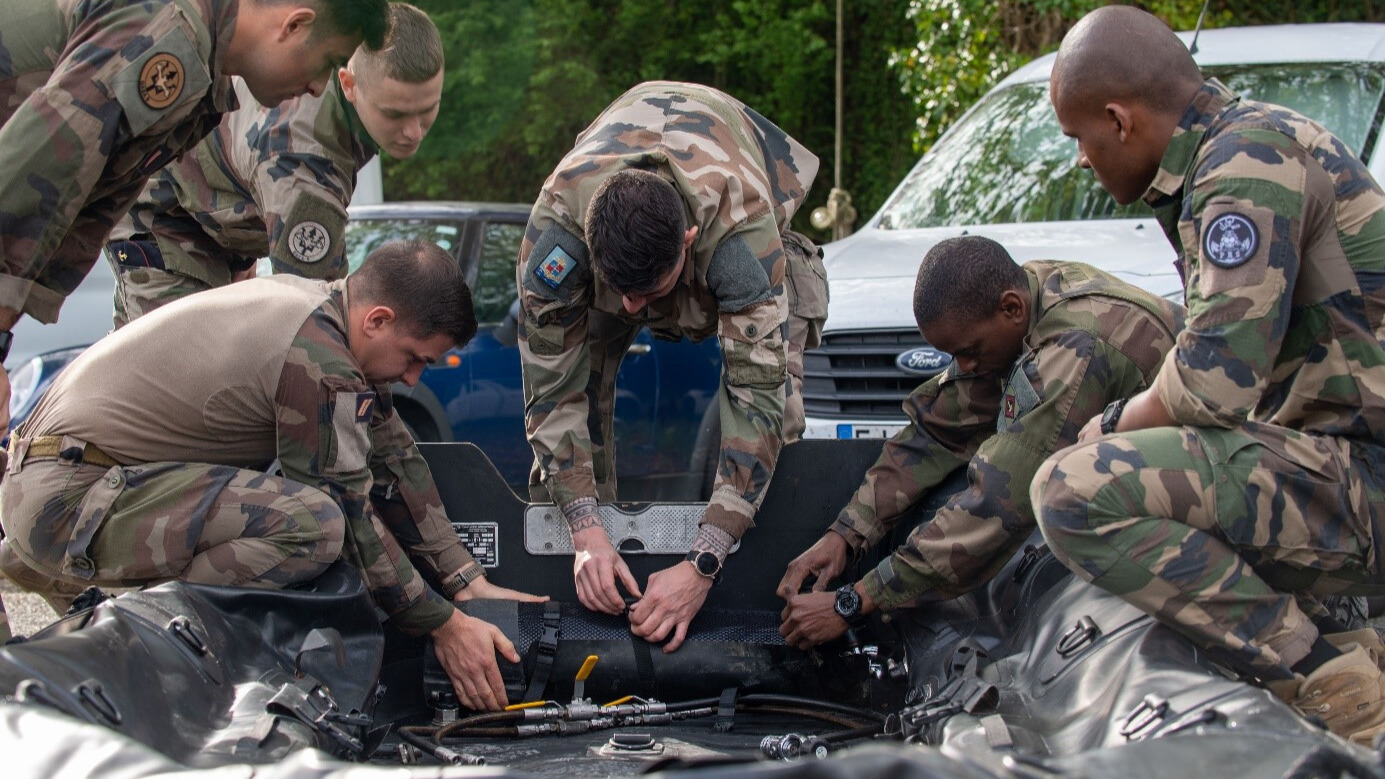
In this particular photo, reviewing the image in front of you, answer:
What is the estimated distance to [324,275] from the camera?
3.94 meters

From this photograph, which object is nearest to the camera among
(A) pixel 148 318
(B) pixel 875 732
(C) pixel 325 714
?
(C) pixel 325 714

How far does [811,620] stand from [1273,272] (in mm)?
1455

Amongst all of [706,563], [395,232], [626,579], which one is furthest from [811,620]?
[395,232]

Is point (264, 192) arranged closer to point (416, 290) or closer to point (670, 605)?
point (416, 290)

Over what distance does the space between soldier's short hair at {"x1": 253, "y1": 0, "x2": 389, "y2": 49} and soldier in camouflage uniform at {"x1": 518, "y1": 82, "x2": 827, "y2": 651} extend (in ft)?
2.14

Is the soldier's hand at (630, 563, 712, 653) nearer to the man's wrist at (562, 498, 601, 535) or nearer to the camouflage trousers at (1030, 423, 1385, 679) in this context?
the man's wrist at (562, 498, 601, 535)

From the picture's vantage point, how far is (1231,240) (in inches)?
96.0

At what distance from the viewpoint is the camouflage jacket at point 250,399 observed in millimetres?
3047

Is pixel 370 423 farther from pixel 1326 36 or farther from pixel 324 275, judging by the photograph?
pixel 1326 36

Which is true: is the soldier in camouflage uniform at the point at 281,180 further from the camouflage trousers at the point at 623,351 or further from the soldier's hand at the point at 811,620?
the soldier's hand at the point at 811,620

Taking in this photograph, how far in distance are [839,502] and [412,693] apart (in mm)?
1223

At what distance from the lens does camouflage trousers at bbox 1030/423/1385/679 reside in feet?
8.21

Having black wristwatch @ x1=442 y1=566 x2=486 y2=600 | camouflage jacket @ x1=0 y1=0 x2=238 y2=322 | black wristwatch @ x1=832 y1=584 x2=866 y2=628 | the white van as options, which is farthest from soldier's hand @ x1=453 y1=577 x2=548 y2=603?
the white van

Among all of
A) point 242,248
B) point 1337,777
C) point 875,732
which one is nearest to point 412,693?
point 875,732
